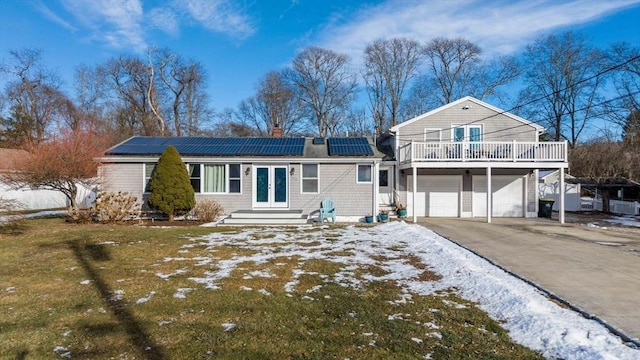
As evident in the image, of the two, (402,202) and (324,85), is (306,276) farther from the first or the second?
(324,85)

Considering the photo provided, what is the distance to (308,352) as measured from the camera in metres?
3.60

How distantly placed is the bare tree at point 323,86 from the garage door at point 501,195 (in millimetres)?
22244

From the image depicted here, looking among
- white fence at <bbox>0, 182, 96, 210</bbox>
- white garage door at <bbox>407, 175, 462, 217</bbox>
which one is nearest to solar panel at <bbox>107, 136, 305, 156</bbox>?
white garage door at <bbox>407, 175, 462, 217</bbox>

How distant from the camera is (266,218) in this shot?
1428 cm

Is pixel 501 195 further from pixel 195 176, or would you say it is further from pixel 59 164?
pixel 59 164

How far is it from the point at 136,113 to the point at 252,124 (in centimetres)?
1184

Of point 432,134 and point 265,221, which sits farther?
point 432,134

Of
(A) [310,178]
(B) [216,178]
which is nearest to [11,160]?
(B) [216,178]

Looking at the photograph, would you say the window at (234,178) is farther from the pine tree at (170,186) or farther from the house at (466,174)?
the house at (466,174)

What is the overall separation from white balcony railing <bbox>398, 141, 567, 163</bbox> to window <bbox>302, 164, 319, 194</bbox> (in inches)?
165

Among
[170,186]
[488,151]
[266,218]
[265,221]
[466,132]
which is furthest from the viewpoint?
[466,132]

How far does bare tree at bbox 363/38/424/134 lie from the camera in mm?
37094

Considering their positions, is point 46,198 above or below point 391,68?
below

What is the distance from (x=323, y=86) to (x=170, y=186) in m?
27.3
